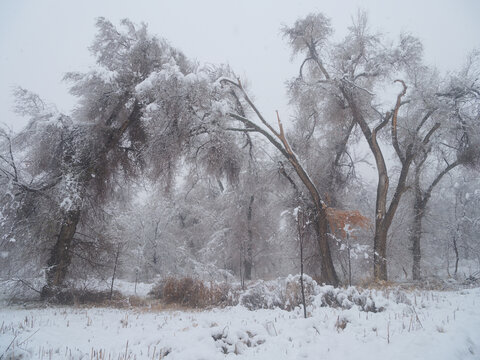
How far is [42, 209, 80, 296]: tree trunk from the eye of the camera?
7.50 meters

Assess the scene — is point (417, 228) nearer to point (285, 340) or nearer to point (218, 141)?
point (218, 141)

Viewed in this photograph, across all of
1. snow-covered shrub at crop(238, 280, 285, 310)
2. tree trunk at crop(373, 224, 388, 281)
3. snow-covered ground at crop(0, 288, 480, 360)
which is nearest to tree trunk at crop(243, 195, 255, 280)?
tree trunk at crop(373, 224, 388, 281)

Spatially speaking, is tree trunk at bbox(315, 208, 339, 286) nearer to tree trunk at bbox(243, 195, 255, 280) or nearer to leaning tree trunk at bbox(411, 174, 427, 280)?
leaning tree trunk at bbox(411, 174, 427, 280)

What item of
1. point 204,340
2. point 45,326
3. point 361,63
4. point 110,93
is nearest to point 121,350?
point 204,340

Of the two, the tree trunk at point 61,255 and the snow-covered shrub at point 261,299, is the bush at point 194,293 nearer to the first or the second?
the snow-covered shrub at point 261,299

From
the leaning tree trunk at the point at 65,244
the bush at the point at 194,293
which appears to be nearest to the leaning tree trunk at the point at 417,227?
the bush at the point at 194,293

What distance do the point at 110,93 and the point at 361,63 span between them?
9.70 m

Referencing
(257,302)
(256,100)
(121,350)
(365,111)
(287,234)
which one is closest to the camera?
(121,350)

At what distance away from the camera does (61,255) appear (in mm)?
7797

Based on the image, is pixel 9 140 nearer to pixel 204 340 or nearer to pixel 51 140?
pixel 51 140

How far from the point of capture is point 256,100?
12.0 meters

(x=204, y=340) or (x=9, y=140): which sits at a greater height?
(x=9, y=140)

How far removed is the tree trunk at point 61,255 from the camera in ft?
24.6

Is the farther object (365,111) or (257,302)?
(365,111)
